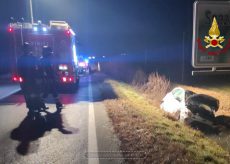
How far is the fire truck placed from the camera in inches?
539

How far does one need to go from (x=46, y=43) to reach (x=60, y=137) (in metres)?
7.77

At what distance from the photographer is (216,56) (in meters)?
2.79

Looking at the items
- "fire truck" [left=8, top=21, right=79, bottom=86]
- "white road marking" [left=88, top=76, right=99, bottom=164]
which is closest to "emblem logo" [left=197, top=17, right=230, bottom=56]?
"white road marking" [left=88, top=76, right=99, bottom=164]

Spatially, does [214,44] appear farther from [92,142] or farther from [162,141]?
[92,142]

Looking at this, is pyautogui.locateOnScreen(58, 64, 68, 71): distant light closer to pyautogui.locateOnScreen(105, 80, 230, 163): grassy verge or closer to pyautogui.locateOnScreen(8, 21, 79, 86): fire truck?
pyautogui.locateOnScreen(8, 21, 79, 86): fire truck

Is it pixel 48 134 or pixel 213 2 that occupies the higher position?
→ pixel 213 2

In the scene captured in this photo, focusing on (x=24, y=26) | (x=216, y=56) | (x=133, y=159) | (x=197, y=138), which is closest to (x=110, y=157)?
(x=133, y=159)

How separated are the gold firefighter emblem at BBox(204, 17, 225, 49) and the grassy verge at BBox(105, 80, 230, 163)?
2.70m

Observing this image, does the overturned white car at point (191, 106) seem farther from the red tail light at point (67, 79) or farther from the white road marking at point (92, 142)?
the red tail light at point (67, 79)

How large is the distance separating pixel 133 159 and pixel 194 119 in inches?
132

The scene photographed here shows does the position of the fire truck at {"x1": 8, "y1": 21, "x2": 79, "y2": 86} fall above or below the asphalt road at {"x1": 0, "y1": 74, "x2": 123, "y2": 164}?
above

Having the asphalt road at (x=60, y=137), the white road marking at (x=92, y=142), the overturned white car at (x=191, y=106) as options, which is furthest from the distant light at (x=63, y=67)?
the overturned white car at (x=191, y=106)

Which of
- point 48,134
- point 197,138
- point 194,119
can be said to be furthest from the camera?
point 194,119

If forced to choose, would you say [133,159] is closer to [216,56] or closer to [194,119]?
[216,56]
